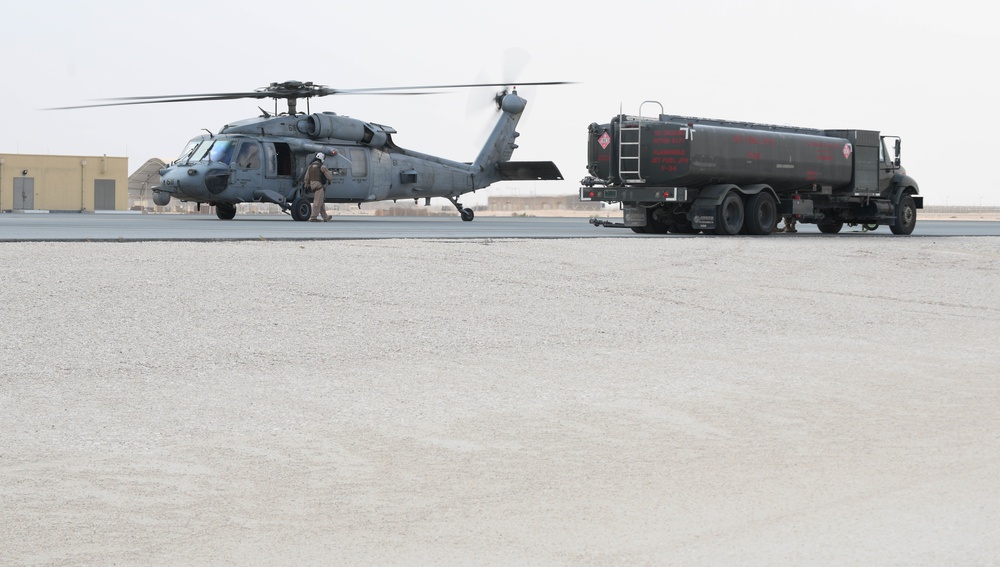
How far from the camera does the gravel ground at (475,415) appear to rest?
548 cm

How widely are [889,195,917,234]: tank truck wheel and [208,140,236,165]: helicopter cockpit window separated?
17.6 meters

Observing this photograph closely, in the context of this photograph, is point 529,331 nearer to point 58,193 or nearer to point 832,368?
point 832,368

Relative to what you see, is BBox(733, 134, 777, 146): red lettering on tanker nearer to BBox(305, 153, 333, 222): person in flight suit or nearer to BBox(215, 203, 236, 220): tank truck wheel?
BBox(305, 153, 333, 222): person in flight suit

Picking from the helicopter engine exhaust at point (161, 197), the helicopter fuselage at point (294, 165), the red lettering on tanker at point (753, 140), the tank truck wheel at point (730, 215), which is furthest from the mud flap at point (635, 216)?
the helicopter engine exhaust at point (161, 197)

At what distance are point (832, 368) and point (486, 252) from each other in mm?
8412

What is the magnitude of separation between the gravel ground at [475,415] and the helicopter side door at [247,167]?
15.4 metres

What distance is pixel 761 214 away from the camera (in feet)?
95.0

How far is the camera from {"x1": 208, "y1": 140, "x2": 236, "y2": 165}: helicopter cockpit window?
104ft

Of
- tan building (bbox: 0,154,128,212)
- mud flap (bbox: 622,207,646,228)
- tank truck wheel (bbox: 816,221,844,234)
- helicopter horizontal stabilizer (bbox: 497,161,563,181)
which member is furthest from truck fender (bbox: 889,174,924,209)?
tan building (bbox: 0,154,128,212)

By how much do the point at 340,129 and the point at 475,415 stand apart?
26776 millimetres

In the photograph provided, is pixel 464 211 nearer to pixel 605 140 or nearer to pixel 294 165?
pixel 294 165

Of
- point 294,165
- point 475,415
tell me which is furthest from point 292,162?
point 475,415

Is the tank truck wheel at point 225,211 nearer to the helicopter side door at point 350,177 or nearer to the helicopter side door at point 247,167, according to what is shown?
the helicopter side door at point 247,167

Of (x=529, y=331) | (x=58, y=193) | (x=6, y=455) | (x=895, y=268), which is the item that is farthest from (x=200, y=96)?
(x=58, y=193)
